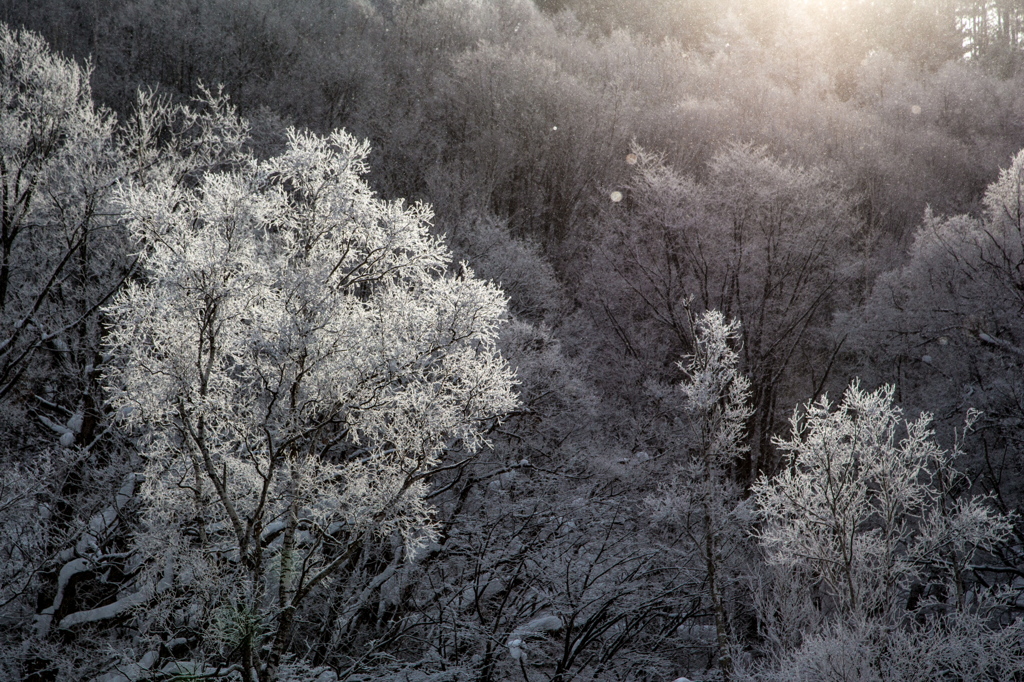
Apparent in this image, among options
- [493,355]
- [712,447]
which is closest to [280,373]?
[493,355]

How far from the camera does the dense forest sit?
8844 millimetres

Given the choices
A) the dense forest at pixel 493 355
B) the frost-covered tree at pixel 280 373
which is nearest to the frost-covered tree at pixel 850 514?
the dense forest at pixel 493 355

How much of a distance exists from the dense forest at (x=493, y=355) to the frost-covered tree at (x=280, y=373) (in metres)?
0.06

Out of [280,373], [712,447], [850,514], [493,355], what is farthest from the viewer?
[493,355]

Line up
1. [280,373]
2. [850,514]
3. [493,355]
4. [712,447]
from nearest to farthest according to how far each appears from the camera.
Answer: [280,373]
[850,514]
[712,447]
[493,355]

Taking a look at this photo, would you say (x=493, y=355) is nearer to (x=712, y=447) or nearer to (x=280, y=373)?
(x=712, y=447)

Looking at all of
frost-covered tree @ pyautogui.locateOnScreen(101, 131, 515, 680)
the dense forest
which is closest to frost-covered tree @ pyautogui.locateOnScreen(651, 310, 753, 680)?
the dense forest

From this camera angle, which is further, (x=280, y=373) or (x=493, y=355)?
(x=493, y=355)

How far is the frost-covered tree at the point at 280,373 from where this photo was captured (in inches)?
327

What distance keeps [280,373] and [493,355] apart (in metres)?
7.57

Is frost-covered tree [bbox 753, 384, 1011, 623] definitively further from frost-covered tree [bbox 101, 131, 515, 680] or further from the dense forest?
frost-covered tree [bbox 101, 131, 515, 680]

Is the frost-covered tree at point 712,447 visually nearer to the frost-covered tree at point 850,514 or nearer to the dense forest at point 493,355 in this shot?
the dense forest at point 493,355

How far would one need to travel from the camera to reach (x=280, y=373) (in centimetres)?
846

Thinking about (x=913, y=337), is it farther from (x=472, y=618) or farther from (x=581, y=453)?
(x=472, y=618)
